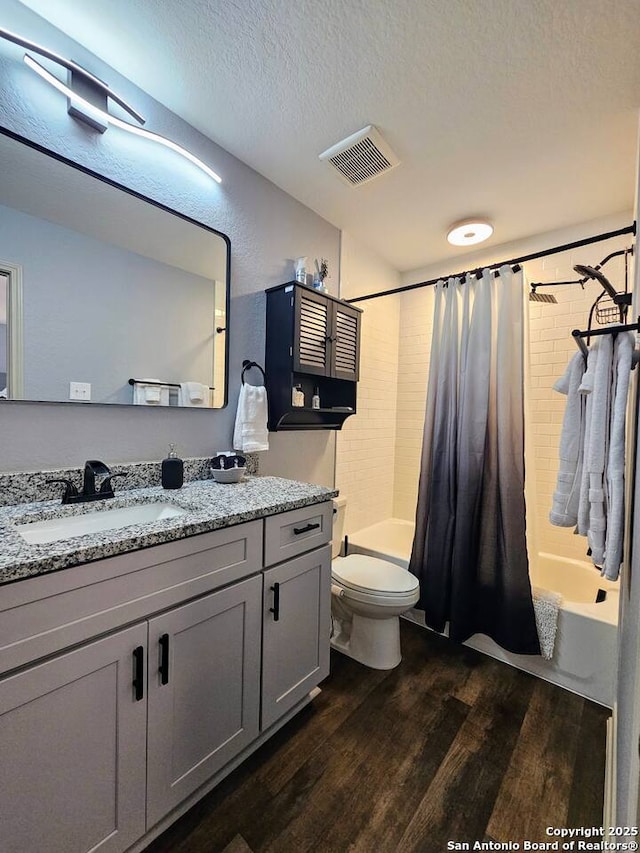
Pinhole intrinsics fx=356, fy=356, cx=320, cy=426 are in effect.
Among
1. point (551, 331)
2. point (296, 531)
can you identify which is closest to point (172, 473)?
point (296, 531)

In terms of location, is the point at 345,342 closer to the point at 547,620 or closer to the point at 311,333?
the point at 311,333

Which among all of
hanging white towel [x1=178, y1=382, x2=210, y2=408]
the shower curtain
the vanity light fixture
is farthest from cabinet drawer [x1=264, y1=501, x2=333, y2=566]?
the vanity light fixture

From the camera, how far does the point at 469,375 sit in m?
2.07

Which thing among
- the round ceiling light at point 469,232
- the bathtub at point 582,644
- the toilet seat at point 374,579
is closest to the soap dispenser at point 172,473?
the toilet seat at point 374,579

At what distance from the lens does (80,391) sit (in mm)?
1317

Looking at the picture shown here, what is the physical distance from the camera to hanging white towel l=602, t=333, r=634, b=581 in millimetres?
1089

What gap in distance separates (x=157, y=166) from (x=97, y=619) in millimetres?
1694

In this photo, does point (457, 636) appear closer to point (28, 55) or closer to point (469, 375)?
point (469, 375)

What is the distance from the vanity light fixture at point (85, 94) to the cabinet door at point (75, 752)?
1.72 m

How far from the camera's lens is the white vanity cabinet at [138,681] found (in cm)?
76

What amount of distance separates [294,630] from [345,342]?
1.56 metres

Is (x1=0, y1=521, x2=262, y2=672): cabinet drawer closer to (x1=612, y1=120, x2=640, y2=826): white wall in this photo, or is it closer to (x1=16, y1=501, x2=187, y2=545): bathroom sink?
(x1=16, y1=501, x2=187, y2=545): bathroom sink

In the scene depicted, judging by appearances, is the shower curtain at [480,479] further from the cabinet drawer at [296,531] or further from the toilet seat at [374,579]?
the cabinet drawer at [296,531]

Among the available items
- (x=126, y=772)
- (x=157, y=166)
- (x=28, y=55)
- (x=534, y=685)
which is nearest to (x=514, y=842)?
(x=534, y=685)
